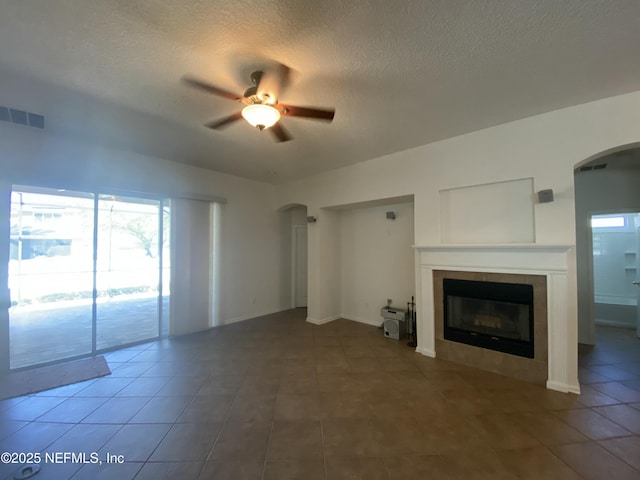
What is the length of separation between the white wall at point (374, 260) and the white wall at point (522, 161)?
0.79 meters

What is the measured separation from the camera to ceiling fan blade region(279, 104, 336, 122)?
2.08m

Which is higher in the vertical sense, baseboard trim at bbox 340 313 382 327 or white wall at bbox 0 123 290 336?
white wall at bbox 0 123 290 336

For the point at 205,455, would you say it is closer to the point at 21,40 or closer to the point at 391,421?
the point at 391,421

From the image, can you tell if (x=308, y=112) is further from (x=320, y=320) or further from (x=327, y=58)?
(x=320, y=320)

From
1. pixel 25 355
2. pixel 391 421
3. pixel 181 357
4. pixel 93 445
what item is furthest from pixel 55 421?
pixel 391 421

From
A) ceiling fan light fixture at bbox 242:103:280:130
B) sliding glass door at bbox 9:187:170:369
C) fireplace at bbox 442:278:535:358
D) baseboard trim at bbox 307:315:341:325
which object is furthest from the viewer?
baseboard trim at bbox 307:315:341:325

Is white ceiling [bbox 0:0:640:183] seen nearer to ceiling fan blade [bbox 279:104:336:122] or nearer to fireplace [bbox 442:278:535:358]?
ceiling fan blade [bbox 279:104:336:122]

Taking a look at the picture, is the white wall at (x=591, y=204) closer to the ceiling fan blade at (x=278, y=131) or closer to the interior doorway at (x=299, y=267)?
the ceiling fan blade at (x=278, y=131)

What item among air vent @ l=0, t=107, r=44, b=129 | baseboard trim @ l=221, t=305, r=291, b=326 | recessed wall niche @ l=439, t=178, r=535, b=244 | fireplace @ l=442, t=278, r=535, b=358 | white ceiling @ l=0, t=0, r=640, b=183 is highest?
white ceiling @ l=0, t=0, r=640, b=183

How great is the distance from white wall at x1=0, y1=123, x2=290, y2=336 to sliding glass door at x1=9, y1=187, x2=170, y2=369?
0.97 feet

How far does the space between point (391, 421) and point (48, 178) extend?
4.87 metres

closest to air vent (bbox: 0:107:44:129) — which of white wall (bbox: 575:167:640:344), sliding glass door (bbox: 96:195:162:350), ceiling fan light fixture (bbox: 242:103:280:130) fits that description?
sliding glass door (bbox: 96:195:162:350)

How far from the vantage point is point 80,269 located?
366 centimetres

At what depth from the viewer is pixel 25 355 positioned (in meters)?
3.30
